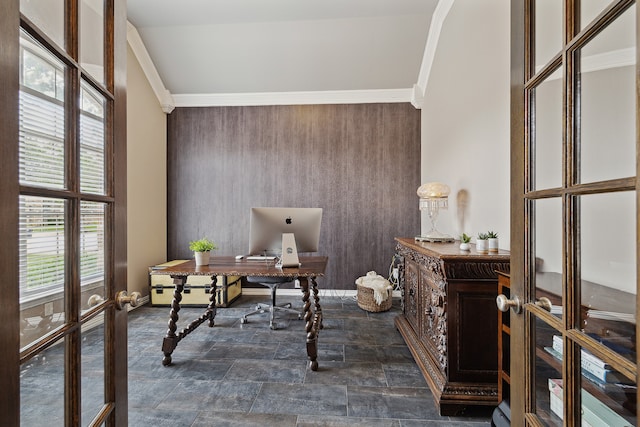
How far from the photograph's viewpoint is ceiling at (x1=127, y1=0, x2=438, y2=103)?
126 inches

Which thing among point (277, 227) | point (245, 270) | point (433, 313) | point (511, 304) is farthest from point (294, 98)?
point (511, 304)

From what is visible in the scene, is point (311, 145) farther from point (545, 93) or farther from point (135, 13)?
point (545, 93)

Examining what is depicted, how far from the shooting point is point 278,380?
6.76ft

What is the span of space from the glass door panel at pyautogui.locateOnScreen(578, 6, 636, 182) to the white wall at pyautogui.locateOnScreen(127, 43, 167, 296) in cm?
395

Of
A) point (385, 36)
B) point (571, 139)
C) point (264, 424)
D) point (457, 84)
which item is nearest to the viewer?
point (571, 139)

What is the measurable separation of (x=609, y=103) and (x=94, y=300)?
4.53 feet

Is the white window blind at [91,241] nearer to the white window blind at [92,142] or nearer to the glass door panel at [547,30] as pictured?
the white window blind at [92,142]

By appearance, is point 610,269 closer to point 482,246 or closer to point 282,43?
point 482,246

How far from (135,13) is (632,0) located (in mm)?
4246

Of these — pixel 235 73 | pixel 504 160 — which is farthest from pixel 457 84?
pixel 235 73

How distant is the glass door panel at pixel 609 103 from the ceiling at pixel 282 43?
315 cm

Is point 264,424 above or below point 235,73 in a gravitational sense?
below

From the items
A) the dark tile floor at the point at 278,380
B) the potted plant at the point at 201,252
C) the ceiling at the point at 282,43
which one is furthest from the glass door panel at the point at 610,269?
the ceiling at the point at 282,43

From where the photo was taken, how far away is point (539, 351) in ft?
2.68
